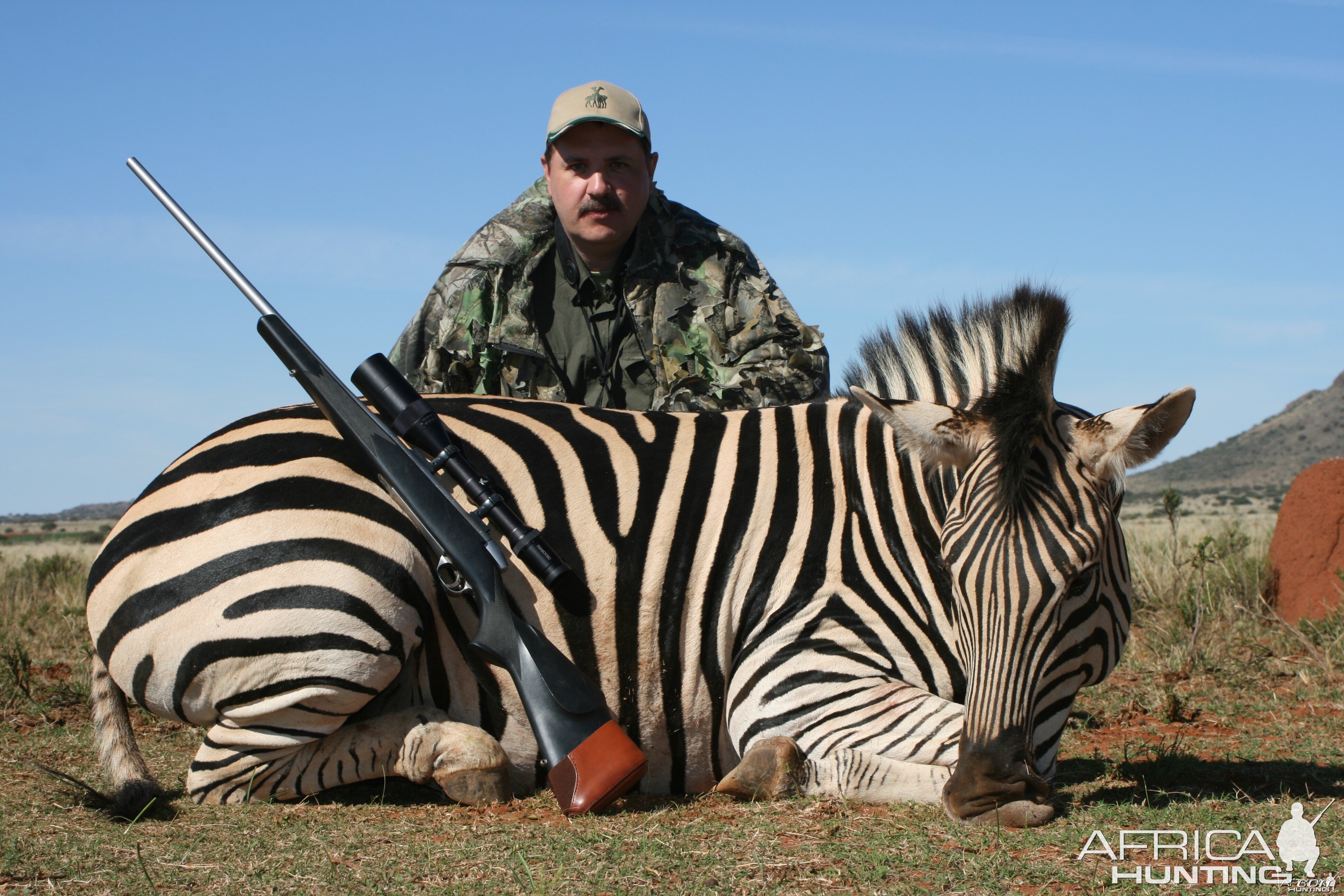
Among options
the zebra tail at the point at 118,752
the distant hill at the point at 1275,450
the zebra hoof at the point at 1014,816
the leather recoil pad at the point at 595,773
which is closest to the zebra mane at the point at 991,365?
the zebra hoof at the point at 1014,816

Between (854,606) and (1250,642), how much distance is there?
4.34 meters

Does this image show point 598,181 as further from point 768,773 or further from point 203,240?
point 768,773

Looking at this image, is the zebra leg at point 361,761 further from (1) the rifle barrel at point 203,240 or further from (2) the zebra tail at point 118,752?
(1) the rifle barrel at point 203,240

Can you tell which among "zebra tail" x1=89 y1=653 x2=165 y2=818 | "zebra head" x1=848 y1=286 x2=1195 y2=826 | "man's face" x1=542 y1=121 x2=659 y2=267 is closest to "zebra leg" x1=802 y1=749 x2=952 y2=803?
"zebra head" x1=848 y1=286 x2=1195 y2=826

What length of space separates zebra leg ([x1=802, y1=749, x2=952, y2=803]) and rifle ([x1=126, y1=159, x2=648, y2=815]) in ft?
1.88

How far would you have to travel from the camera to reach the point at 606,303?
651cm

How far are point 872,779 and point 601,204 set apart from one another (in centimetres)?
382

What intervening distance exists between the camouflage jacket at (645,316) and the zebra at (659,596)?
2.10m

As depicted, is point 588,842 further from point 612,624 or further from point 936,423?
point 936,423

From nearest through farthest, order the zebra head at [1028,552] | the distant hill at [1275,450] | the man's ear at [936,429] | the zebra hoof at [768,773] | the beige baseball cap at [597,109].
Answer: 1. the zebra head at [1028,552]
2. the man's ear at [936,429]
3. the zebra hoof at [768,773]
4. the beige baseball cap at [597,109]
5. the distant hill at [1275,450]

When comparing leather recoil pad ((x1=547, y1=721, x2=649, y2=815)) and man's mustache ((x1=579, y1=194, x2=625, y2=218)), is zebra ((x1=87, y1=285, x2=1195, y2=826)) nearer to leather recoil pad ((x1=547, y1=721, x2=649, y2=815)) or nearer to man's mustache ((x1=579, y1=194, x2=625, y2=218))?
leather recoil pad ((x1=547, y1=721, x2=649, y2=815))

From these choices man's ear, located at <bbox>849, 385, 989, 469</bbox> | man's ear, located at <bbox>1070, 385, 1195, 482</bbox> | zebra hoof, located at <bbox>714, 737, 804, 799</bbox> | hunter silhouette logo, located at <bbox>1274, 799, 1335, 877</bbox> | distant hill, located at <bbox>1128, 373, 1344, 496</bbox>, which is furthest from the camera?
distant hill, located at <bbox>1128, 373, 1344, 496</bbox>

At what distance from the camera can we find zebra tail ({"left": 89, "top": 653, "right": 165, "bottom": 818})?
347cm

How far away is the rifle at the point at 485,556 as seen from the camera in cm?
330
